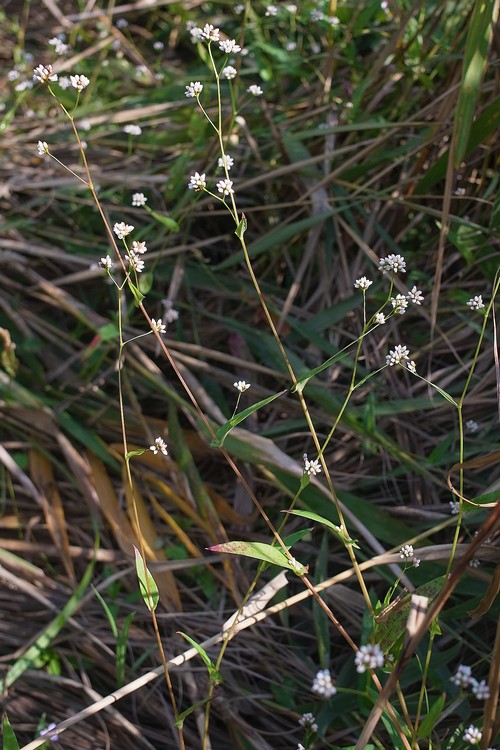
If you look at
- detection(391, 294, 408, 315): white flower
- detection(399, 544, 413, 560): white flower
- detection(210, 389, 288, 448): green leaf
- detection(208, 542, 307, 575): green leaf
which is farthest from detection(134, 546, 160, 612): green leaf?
detection(391, 294, 408, 315): white flower

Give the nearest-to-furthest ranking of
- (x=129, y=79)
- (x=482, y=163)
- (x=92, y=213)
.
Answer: (x=482, y=163)
(x=92, y=213)
(x=129, y=79)

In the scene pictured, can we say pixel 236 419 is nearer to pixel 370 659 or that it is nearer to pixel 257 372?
pixel 370 659

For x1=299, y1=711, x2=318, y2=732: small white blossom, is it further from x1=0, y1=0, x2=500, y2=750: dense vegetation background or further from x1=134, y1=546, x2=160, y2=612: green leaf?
x1=134, y1=546, x2=160, y2=612: green leaf

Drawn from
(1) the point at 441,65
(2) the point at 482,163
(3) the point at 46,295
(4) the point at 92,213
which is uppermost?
(1) the point at 441,65

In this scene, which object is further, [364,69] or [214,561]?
[364,69]

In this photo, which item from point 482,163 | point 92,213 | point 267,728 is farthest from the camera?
Answer: point 92,213

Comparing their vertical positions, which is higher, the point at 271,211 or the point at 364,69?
the point at 364,69

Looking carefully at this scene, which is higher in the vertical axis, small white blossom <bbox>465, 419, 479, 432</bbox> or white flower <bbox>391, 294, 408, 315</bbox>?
white flower <bbox>391, 294, 408, 315</bbox>

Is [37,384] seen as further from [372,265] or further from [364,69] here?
[364,69]

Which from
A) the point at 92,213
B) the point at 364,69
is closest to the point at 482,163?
the point at 364,69
